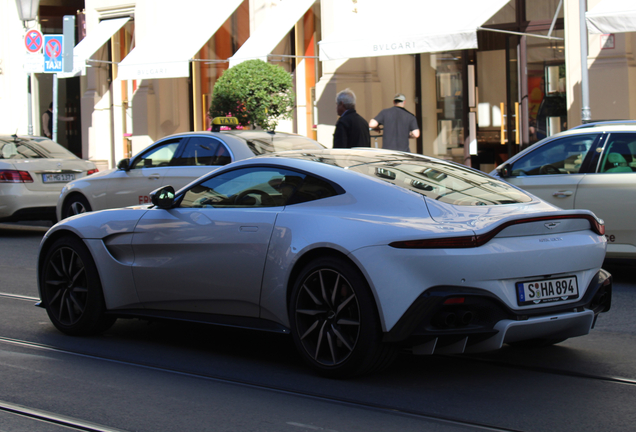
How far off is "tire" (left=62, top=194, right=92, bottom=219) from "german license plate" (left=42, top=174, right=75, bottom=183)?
3.84ft

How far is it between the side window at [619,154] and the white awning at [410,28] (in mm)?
6145

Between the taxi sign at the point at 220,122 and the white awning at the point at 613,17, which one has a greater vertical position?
the white awning at the point at 613,17

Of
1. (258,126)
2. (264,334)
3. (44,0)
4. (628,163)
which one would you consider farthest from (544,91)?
(44,0)

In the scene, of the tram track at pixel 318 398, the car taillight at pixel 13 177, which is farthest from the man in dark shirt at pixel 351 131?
the tram track at pixel 318 398

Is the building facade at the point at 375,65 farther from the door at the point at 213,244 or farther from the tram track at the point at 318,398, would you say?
the tram track at the point at 318,398

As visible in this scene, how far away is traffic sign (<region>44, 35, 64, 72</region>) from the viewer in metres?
17.6

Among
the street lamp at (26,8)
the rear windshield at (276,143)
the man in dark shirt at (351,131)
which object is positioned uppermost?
the street lamp at (26,8)

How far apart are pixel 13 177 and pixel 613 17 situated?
916cm

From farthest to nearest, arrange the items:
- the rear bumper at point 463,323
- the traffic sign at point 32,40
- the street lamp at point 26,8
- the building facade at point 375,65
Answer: the street lamp at point 26,8 < the traffic sign at point 32,40 < the building facade at point 375,65 < the rear bumper at point 463,323

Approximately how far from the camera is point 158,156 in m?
11.8

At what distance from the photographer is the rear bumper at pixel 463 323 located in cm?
465

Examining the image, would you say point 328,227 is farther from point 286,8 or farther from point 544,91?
point 286,8

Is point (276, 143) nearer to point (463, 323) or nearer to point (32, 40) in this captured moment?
point (463, 323)

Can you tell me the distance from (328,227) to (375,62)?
1425 cm
